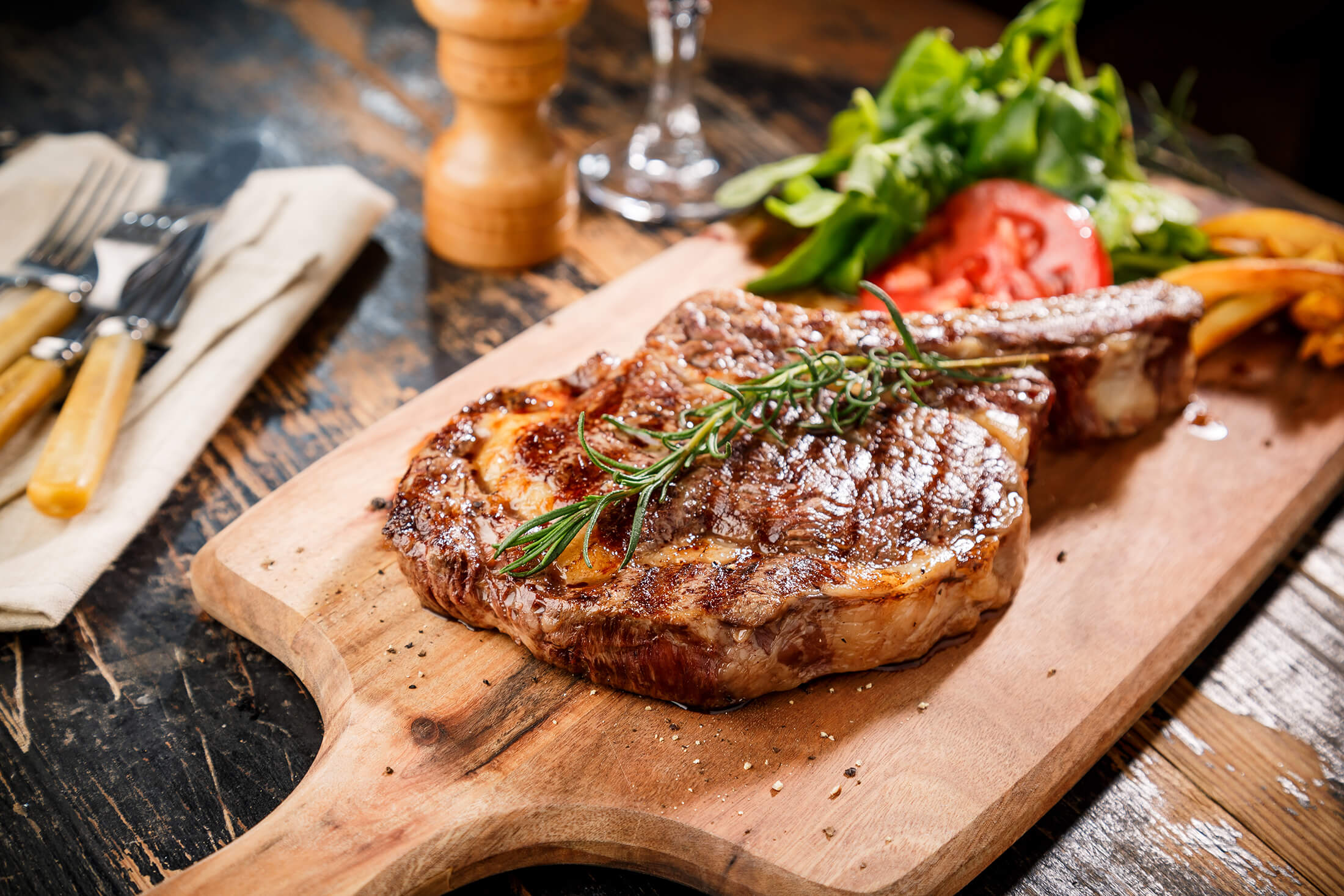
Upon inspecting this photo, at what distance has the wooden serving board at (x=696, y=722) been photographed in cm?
178

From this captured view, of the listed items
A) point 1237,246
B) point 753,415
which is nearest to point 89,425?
point 753,415

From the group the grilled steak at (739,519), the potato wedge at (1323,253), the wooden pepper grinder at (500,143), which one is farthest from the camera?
the potato wedge at (1323,253)

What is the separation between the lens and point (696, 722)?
2.00 meters

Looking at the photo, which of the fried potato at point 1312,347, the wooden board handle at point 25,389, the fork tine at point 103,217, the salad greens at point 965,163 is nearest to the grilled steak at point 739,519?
the salad greens at point 965,163

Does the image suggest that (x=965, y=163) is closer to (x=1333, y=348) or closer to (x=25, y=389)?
(x=1333, y=348)

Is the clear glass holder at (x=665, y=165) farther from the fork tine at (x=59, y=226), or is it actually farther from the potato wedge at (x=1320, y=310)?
the potato wedge at (x=1320, y=310)

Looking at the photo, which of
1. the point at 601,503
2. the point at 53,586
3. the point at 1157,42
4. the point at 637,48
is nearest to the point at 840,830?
the point at 601,503

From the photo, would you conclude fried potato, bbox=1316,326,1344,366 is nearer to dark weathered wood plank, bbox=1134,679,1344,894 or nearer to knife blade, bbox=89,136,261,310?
dark weathered wood plank, bbox=1134,679,1344,894

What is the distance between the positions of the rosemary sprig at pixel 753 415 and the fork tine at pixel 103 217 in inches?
71.0

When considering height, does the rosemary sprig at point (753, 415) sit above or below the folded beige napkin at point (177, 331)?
above

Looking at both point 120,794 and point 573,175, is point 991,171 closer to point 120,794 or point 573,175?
point 573,175

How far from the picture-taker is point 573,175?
3.43 meters

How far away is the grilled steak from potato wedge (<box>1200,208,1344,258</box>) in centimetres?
125

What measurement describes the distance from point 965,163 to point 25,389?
2.75 m
